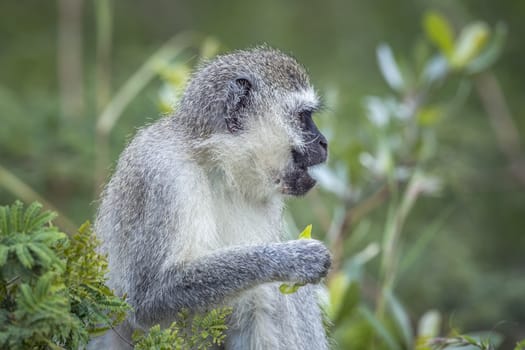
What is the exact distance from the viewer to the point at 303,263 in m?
4.07

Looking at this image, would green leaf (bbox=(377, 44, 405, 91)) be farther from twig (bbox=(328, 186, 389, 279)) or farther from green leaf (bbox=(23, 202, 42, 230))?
green leaf (bbox=(23, 202, 42, 230))

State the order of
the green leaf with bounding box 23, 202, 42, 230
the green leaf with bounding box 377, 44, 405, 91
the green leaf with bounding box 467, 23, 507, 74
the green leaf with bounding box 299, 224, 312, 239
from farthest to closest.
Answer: the green leaf with bounding box 377, 44, 405, 91 → the green leaf with bounding box 467, 23, 507, 74 → the green leaf with bounding box 299, 224, 312, 239 → the green leaf with bounding box 23, 202, 42, 230

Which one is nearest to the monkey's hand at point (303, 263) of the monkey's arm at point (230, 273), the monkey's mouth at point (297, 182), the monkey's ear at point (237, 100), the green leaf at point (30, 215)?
the monkey's arm at point (230, 273)

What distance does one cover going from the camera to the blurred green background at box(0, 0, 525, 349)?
6.86 metres

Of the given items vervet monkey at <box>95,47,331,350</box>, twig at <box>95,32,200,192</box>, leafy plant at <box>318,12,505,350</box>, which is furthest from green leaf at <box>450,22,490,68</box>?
vervet monkey at <box>95,47,331,350</box>

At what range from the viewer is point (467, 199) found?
9.36 meters

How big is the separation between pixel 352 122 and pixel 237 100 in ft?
16.8

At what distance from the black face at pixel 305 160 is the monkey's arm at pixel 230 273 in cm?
40

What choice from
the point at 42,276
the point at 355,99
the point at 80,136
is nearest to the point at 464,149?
the point at 355,99

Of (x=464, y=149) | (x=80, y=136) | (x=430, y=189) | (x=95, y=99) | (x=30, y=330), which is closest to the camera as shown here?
(x=30, y=330)

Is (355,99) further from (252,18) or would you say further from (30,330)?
(30,330)

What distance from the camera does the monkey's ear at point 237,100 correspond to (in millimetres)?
4477

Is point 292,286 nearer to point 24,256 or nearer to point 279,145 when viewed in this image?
point 279,145

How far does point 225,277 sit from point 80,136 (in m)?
3.93
